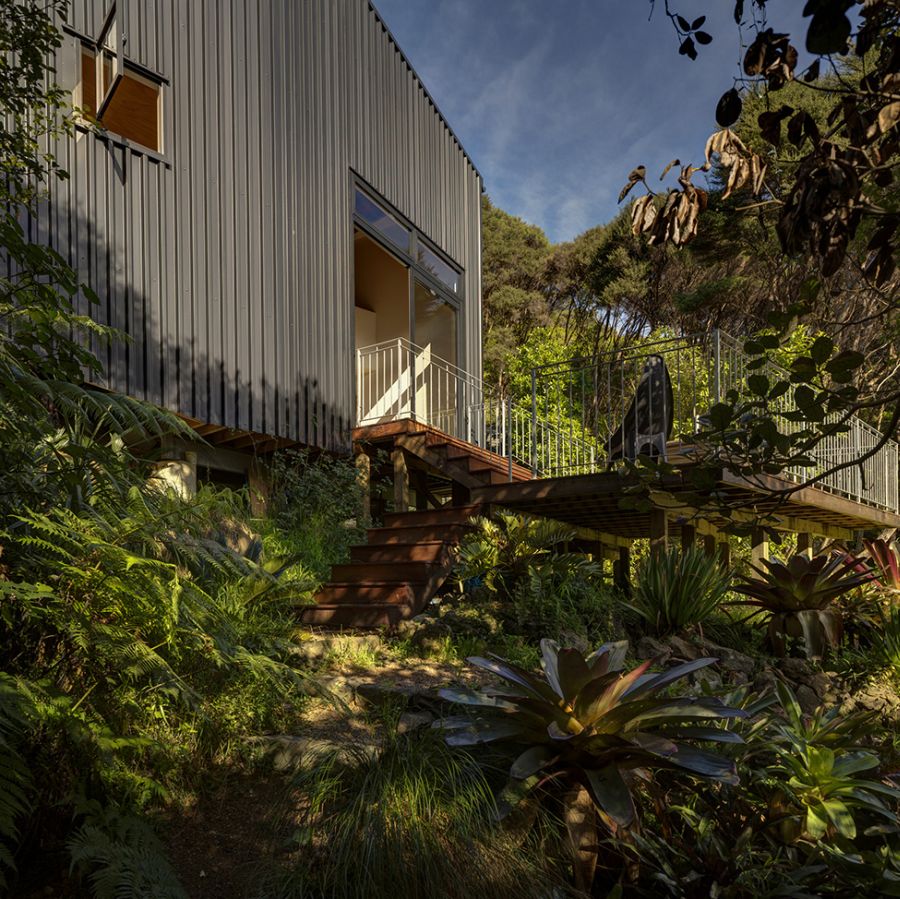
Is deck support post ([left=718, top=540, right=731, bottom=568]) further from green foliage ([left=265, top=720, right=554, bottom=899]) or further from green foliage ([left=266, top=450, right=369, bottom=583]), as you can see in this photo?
green foliage ([left=265, top=720, right=554, bottom=899])

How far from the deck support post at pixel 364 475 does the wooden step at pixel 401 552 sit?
1.12 metres

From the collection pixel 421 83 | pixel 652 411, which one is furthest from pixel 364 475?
pixel 421 83

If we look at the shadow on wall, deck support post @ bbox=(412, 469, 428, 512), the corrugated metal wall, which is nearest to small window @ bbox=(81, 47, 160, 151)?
the corrugated metal wall

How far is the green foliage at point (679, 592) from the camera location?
5473 millimetres

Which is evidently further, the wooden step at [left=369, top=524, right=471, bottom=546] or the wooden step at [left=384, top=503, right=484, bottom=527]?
the wooden step at [left=384, top=503, right=484, bottom=527]

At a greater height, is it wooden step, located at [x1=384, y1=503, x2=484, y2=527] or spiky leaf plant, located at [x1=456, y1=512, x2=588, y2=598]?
wooden step, located at [x1=384, y1=503, x2=484, y2=527]

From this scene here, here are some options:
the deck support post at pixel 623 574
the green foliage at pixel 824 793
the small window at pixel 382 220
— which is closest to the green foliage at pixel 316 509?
the deck support post at pixel 623 574

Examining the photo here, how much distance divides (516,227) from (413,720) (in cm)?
1919

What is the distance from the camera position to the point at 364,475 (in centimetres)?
817

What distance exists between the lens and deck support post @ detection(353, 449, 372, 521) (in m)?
7.76

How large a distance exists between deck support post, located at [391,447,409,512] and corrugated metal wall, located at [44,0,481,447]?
2.27ft

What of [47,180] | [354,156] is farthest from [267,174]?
[47,180]

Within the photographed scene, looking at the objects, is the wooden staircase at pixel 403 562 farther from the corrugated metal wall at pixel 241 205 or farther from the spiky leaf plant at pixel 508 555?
the corrugated metal wall at pixel 241 205

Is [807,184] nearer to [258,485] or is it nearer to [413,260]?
[258,485]
